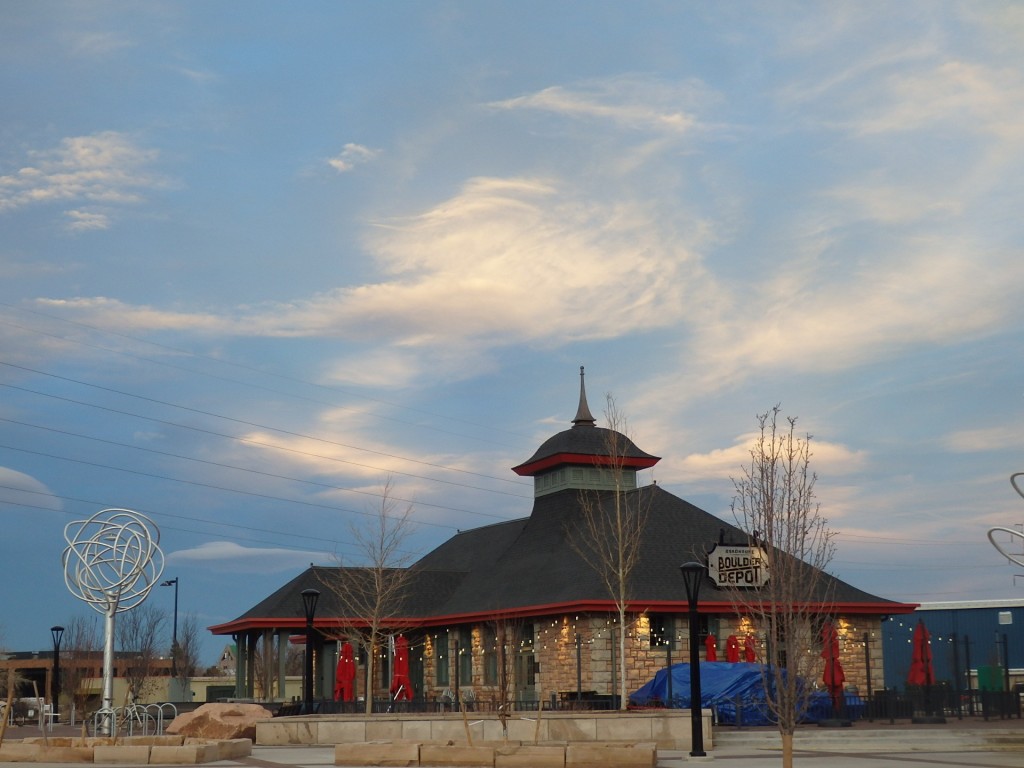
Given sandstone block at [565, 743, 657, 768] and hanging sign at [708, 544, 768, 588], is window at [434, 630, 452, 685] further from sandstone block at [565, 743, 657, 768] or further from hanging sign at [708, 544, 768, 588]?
sandstone block at [565, 743, 657, 768]

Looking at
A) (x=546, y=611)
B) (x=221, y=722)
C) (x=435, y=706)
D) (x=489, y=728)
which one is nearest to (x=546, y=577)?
(x=546, y=611)

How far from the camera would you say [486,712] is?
121ft

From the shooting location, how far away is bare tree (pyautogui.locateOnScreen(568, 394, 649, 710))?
4097 centimetres

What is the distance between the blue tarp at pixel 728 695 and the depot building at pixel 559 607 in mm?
879

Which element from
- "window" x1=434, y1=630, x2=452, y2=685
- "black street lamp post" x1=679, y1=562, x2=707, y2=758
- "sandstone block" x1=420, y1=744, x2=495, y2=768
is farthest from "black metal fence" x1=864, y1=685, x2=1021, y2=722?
"window" x1=434, y1=630, x2=452, y2=685

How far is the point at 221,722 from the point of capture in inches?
1272

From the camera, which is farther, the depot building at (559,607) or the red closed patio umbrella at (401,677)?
the red closed patio umbrella at (401,677)

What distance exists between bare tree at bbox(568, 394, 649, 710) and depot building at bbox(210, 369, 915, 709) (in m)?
0.18

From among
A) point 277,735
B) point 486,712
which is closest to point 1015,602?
point 486,712

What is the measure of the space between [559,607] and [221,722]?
13.5 m

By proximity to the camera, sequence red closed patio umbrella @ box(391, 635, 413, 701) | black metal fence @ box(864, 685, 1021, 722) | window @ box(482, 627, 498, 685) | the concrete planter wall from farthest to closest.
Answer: window @ box(482, 627, 498, 685), red closed patio umbrella @ box(391, 635, 413, 701), black metal fence @ box(864, 685, 1021, 722), the concrete planter wall

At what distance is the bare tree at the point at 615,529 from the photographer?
41.0 meters

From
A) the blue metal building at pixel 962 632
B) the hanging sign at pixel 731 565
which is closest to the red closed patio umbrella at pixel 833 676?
the hanging sign at pixel 731 565

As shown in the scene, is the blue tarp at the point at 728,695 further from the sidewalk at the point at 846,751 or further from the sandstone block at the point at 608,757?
the sandstone block at the point at 608,757
